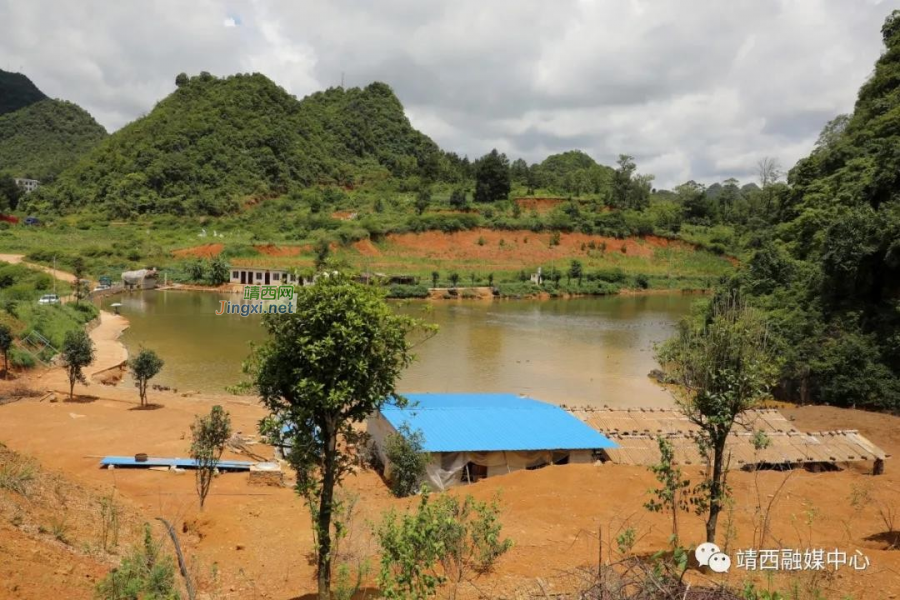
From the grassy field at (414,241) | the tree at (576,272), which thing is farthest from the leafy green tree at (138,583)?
the tree at (576,272)

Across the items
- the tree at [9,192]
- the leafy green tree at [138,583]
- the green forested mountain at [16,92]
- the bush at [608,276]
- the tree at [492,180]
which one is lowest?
the leafy green tree at [138,583]

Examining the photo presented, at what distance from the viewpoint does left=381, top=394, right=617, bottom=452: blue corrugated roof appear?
12953mm

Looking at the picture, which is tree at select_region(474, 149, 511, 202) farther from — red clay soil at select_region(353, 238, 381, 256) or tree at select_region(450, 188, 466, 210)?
red clay soil at select_region(353, 238, 381, 256)

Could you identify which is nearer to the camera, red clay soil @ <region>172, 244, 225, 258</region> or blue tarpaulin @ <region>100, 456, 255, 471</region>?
blue tarpaulin @ <region>100, 456, 255, 471</region>

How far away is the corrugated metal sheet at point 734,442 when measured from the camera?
541 inches

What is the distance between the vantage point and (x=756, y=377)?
7.21m

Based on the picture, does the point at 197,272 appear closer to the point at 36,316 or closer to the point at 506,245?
the point at 36,316

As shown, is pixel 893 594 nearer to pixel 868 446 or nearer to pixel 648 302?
pixel 868 446

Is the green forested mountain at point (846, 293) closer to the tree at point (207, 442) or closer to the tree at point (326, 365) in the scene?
the tree at point (207, 442)

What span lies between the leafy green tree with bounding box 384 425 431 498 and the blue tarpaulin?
3.50 meters

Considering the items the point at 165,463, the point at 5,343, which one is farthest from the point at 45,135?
the point at 165,463

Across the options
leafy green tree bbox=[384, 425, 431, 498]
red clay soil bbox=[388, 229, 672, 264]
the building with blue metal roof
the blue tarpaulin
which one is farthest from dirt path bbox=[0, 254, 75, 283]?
leafy green tree bbox=[384, 425, 431, 498]

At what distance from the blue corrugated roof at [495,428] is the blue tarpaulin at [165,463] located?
11.1ft

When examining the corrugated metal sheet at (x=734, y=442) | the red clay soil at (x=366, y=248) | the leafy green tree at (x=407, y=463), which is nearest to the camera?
the leafy green tree at (x=407, y=463)
